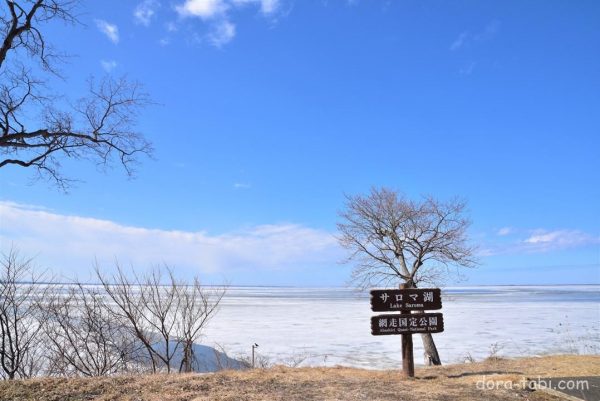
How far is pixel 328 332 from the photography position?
84.3ft

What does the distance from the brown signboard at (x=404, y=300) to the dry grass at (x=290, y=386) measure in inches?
54.5

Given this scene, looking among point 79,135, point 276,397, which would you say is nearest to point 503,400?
point 276,397

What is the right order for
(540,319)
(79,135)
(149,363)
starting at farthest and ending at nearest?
(540,319)
(149,363)
(79,135)

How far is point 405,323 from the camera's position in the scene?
30.2 feet

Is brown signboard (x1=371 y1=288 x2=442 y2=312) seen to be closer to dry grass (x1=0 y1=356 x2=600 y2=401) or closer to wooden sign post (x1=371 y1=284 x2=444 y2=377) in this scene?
wooden sign post (x1=371 y1=284 x2=444 y2=377)

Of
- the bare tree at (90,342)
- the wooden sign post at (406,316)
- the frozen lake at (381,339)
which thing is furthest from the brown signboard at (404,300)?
the bare tree at (90,342)

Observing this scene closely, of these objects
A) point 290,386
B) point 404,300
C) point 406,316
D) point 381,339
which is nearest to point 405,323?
point 406,316

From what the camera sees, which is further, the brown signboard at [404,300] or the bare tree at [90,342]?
the bare tree at [90,342]

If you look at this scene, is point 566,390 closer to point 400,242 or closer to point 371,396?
point 371,396

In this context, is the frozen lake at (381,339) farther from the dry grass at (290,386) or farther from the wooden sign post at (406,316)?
the dry grass at (290,386)

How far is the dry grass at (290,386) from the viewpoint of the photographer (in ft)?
23.1

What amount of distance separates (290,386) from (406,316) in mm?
2871

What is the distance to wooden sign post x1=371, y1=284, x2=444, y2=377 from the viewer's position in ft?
30.0

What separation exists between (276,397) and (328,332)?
63.2 feet
